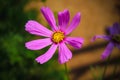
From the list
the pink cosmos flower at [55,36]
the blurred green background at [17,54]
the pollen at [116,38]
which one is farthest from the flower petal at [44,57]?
the blurred green background at [17,54]

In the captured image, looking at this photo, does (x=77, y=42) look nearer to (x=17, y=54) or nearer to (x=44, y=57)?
(x=44, y=57)

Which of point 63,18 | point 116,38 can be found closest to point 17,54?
point 116,38

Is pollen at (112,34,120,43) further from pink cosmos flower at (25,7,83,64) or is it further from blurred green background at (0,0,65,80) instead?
blurred green background at (0,0,65,80)

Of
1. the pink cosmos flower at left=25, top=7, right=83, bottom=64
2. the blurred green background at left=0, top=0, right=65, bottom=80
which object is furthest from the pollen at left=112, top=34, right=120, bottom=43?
the blurred green background at left=0, top=0, right=65, bottom=80

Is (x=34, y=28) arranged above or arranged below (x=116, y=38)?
above

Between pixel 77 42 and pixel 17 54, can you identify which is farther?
pixel 17 54

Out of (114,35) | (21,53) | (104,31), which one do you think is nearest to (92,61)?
(104,31)
